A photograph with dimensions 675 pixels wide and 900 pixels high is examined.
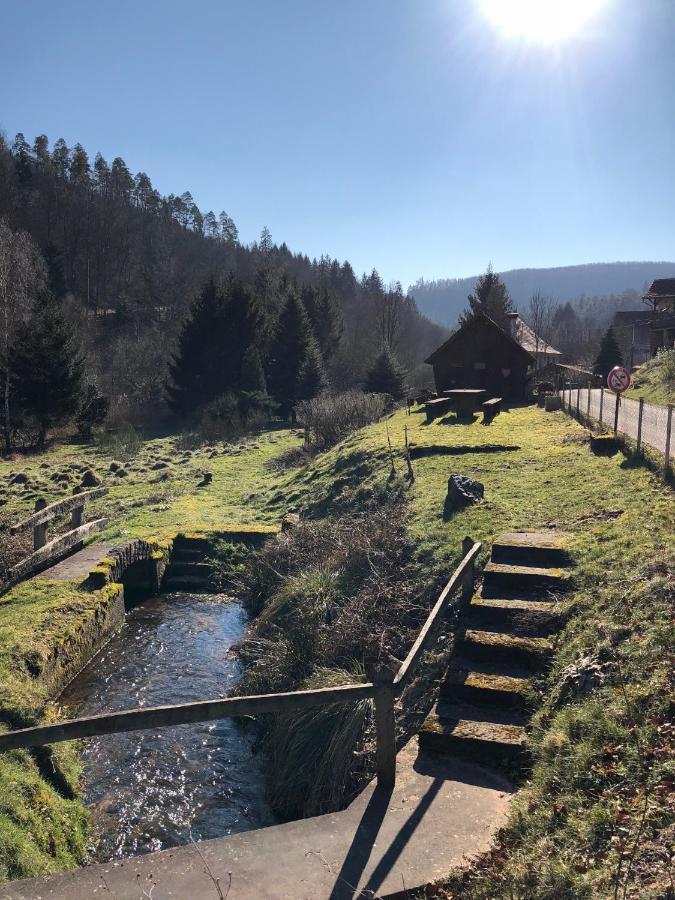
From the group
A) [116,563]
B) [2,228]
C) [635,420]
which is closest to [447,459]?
[635,420]

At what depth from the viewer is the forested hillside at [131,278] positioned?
48938 millimetres

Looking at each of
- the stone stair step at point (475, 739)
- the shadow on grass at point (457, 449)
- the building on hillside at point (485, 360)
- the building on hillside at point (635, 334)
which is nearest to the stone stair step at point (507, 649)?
the stone stair step at point (475, 739)

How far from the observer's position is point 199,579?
607 inches

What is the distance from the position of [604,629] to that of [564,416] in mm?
19090

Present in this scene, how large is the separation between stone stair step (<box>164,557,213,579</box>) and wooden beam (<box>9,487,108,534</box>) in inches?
122

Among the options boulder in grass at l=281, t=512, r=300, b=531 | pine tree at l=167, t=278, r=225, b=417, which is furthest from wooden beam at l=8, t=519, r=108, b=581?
pine tree at l=167, t=278, r=225, b=417

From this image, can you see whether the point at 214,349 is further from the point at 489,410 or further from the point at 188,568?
the point at 188,568

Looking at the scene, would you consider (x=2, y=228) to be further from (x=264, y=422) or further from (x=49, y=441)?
(x=264, y=422)

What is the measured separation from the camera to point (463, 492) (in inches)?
500

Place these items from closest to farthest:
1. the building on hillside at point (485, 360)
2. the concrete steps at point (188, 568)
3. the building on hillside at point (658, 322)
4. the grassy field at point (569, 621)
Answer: the grassy field at point (569, 621) < the concrete steps at point (188, 568) < the building on hillside at point (485, 360) < the building on hillside at point (658, 322)

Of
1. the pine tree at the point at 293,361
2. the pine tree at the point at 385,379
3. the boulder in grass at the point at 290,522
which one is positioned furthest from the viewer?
the pine tree at the point at 293,361

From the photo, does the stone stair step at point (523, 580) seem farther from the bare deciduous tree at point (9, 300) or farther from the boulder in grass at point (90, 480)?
the bare deciduous tree at point (9, 300)

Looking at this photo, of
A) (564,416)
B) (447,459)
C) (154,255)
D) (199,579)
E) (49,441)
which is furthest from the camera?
(154,255)

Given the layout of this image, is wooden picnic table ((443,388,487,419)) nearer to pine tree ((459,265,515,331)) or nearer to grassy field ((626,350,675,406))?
grassy field ((626,350,675,406))
